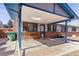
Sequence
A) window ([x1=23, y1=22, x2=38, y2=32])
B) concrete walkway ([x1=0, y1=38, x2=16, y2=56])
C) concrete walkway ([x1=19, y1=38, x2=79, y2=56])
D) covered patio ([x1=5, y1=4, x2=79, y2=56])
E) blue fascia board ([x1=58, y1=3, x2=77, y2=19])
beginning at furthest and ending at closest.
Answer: window ([x1=23, y1=22, x2=38, y2=32]) < blue fascia board ([x1=58, y1=3, x2=77, y2=19]) < covered patio ([x1=5, y1=4, x2=79, y2=56]) < concrete walkway ([x1=19, y1=38, x2=79, y2=56]) < concrete walkway ([x1=0, y1=38, x2=16, y2=56])

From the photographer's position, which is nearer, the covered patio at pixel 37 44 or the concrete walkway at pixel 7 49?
the concrete walkway at pixel 7 49

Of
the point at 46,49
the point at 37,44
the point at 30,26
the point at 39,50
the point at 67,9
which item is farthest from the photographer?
the point at 30,26

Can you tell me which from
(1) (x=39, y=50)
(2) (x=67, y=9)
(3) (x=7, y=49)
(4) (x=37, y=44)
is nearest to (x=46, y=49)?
(1) (x=39, y=50)

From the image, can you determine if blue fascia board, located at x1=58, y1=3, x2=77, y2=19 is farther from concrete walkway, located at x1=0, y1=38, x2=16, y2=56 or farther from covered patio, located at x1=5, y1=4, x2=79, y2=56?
concrete walkway, located at x1=0, y1=38, x2=16, y2=56

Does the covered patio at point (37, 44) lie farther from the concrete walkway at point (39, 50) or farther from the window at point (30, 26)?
the window at point (30, 26)

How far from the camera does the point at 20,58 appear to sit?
14.4 feet

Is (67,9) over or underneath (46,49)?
over

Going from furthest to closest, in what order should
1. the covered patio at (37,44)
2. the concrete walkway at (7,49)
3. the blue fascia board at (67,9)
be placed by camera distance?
the blue fascia board at (67,9) → the covered patio at (37,44) → the concrete walkway at (7,49)

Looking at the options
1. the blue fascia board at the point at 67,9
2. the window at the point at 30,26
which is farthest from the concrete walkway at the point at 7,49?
the blue fascia board at the point at 67,9

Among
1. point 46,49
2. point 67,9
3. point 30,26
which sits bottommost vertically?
point 46,49

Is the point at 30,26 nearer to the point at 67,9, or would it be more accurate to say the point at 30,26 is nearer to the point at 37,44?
the point at 37,44

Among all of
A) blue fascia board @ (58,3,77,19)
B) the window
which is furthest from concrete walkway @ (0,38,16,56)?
blue fascia board @ (58,3,77,19)

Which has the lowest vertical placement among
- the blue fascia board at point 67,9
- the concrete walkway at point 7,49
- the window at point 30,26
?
the concrete walkway at point 7,49

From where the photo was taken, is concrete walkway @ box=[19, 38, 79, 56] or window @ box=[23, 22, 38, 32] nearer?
concrete walkway @ box=[19, 38, 79, 56]
